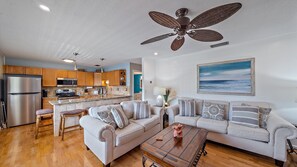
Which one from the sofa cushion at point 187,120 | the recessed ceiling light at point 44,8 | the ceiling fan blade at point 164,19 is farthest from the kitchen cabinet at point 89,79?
the ceiling fan blade at point 164,19

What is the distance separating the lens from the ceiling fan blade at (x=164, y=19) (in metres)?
1.24

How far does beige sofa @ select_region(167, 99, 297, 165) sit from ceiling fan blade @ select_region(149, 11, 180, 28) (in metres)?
2.21

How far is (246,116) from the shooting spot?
231 centimetres

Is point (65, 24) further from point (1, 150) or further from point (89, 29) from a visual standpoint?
point (1, 150)

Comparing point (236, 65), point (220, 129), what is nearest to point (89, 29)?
point (220, 129)

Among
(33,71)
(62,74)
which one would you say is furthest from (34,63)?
(62,74)

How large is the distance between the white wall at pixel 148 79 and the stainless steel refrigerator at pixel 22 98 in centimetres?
393

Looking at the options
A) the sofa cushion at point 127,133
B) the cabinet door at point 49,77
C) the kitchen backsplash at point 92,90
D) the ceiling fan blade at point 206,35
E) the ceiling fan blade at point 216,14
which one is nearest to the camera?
the ceiling fan blade at point 216,14

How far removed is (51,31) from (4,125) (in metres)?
3.85

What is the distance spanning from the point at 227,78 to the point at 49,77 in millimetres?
6450

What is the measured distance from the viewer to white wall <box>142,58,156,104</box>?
14.0 feet

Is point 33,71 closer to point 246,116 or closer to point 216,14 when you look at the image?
point 216,14

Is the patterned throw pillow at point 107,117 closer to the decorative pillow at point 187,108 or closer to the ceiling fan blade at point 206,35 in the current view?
the decorative pillow at point 187,108

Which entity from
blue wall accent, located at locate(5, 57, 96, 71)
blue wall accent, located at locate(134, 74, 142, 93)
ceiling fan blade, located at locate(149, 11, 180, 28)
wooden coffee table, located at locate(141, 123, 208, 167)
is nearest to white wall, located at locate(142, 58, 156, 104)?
blue wall accent, located at locate(134, 74, 142, 93)
